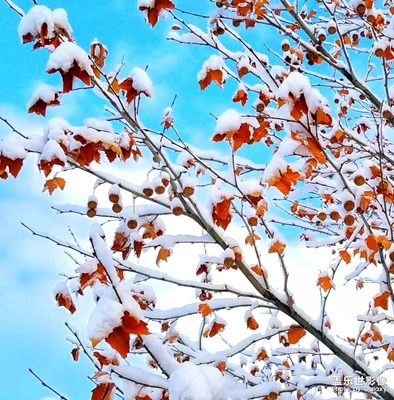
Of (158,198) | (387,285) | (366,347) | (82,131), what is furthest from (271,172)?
(366,347)

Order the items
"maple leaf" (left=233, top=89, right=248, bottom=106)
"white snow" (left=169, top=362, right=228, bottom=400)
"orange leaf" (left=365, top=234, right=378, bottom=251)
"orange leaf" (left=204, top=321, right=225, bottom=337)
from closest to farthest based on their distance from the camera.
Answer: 1. "white snow" (left=169, top=362, right=228, bottom=400)
2. "orange leaf" (left=365, top=234, right=378, bottom=251)
3. "orange leaf" (left=204, top=321, right=225, bottom=337)
4. "maple leaf" (left=233, top=89, right=248, bottom=106)

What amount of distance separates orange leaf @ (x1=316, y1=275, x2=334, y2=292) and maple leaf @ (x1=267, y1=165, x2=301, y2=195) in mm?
1205

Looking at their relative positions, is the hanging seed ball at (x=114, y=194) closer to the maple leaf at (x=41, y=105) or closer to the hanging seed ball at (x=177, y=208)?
A: the hanging seed ball at (x=177, y=208)

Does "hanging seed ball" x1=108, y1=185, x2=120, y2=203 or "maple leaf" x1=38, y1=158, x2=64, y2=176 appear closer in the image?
"maple leaf" x1=38, y1=158, x2=64, y2=176

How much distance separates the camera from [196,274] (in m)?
3.28

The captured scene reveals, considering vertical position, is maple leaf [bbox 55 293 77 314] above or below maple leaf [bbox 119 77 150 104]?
below

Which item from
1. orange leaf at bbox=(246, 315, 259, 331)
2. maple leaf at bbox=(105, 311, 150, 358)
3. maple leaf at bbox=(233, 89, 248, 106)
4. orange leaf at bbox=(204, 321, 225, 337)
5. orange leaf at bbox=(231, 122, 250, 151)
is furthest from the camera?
maple leaf at bbox=(233, 89, 248, 106)

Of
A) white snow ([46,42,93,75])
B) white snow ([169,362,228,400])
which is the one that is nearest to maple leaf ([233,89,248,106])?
white snow ([46,42,93,75])

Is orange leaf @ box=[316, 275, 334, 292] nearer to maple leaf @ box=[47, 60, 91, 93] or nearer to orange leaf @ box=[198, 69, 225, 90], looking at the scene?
orange leaf @ box=[198, 69, 225, 90]

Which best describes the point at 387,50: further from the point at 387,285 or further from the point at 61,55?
the point at 61,55

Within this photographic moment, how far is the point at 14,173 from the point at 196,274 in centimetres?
137

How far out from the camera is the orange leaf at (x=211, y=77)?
3.33 metres

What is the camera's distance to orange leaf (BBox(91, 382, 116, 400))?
2.00m

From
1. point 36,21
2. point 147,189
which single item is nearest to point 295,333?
point 147,189
